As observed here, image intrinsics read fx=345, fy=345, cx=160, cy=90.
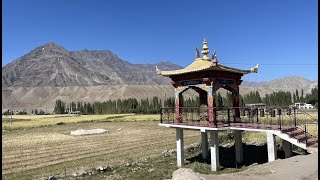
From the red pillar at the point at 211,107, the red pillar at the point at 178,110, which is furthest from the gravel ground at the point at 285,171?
the red pillar at the point at 178,110

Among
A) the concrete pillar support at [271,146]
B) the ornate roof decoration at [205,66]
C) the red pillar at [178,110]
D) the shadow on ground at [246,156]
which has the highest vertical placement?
the ornate roof decoration at [205,66]

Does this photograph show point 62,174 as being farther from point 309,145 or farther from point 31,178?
point 309,145

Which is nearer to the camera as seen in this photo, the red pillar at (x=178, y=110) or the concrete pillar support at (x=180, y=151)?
the concrete pillar support at (x=180, y=151)

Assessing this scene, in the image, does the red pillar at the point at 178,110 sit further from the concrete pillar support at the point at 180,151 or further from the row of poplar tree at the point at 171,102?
the row of poplar tree at the point at 171,102

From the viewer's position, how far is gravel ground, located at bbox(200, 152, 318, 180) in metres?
14.6

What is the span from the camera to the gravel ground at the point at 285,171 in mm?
14631

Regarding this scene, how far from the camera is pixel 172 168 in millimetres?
23422

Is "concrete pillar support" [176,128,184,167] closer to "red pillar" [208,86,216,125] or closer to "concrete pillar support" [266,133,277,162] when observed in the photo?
"red pillar" [208,86,216,125]

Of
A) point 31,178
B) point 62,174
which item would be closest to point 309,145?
point 62,174

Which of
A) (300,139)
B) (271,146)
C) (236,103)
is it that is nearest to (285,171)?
(300,139)

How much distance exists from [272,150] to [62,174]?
12882 mm

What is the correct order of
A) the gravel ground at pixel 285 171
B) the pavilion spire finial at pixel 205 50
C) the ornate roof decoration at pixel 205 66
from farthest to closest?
1. the pavilion spire finial at pixel 205 50
2. the ornate roof decoration at pixel 205 66
3. the gravel ground at pixel 285 171

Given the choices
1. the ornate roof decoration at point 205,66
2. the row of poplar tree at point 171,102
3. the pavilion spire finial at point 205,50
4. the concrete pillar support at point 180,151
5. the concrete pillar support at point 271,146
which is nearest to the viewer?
the concrete pillar support at point 271,146

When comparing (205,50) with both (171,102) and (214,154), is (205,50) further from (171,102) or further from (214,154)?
(171,102)
